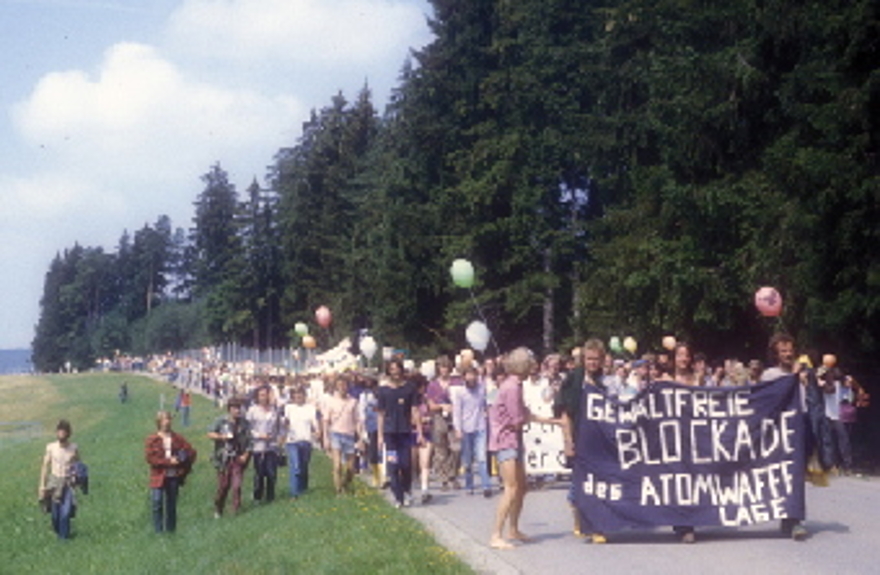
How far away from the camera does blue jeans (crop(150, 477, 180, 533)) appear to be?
17969mm

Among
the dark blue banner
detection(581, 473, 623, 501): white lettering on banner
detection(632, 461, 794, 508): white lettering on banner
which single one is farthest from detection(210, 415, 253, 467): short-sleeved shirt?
detection(632, 461, 794, 508): white lettering on banner

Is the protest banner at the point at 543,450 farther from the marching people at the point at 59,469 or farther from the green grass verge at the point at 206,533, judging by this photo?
the marching people at the point at 59,469

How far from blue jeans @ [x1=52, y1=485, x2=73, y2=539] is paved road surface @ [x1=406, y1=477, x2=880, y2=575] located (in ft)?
21.3

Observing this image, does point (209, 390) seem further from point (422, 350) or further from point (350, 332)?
point (422, 350)

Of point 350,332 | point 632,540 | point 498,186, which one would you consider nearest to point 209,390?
point 350,332

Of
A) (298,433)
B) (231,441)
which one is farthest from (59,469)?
(298,433)

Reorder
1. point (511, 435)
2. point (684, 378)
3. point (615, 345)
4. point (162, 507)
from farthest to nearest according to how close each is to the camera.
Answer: point (615, 345) → point (162, 507) → point (684, 378) → point (511, 435)

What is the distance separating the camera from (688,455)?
12.4 metres

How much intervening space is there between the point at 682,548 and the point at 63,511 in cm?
1111

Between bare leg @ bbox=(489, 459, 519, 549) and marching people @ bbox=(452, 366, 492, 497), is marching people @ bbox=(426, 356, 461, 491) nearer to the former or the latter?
marching people @ bbox=(452, 366, 492, 497)

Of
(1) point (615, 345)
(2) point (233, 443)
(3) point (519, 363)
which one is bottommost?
(2) point (233, 443)

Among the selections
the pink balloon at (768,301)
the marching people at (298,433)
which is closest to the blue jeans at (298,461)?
the marching people at (298,433)

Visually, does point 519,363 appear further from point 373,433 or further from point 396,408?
point 373,433

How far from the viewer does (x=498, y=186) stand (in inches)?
1860
